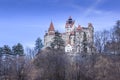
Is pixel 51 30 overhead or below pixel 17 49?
overhead

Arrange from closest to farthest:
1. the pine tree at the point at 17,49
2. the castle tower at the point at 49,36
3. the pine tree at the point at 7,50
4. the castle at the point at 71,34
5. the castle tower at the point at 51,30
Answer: the pine tree at the point at 7,50 < the pine tree at the point at 17,49 < the castle at the point at 71,34 < the castle tower at the point at 49,36 < the castle tower at the point at 51,30

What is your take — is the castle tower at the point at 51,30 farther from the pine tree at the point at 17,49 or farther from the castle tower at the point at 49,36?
the pine tree at the point at 17,49

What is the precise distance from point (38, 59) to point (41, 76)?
15.7 ft

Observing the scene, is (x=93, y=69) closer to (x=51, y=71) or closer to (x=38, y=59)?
(x=51, y=71)

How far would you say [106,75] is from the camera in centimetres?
4575

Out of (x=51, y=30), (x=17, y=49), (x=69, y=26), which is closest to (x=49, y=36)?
(x=51, y=30)

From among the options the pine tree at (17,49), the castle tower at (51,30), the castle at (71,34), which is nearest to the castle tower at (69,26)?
the castle at (71,34)

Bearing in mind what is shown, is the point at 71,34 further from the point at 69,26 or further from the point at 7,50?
the point at 7,50

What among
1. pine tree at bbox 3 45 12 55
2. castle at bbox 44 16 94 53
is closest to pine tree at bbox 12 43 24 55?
pine tree at bbox 3 45 12 55

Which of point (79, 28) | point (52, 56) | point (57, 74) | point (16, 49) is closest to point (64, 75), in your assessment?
point (57, 74)

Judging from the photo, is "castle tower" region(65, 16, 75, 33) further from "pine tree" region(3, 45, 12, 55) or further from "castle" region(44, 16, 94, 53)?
"pine tree" region(3, 45, 12, 55)

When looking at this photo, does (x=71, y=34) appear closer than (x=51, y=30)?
Yes

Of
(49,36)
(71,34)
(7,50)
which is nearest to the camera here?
(7,50)

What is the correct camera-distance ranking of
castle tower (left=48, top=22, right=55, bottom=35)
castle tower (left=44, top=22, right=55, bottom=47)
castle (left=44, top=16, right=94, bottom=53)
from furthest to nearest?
castle tower (left=48, top=22, right=55, bottom=35) → castle tower (left=44, top=22, right=55, bottom=47) → castle (left=44, top=16, right=94, bottom=53)
